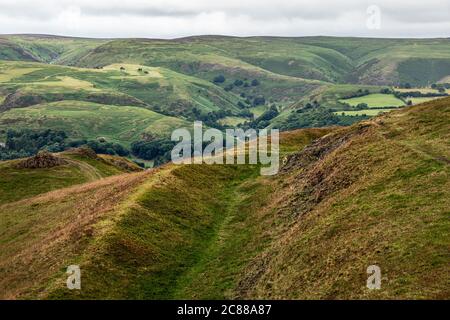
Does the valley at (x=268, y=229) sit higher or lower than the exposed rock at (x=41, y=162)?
higher

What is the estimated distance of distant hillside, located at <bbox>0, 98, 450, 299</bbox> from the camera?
132 ft

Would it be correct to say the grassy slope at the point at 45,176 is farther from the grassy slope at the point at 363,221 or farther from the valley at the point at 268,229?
the grassy slope at the point at 363,221

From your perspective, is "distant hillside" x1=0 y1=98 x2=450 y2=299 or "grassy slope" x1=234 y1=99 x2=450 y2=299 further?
"distant hillside" x1=0 y1=98 x2=450 y2=299

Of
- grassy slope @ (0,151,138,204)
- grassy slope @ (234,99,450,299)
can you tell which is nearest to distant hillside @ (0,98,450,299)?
grassy slope @ (234,99,450,299)

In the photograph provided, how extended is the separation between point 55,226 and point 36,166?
4750cm

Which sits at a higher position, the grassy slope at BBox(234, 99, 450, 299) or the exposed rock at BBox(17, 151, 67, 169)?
the grassy slope at BBox(234, 99, 450, 299)

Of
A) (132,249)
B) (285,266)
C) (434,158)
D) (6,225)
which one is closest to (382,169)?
(434,158)

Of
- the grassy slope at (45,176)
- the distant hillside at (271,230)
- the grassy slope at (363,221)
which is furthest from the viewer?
the grassy slope at (45,176)

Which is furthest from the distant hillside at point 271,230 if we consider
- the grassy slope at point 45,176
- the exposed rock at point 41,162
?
the exposed rock at point 41,162

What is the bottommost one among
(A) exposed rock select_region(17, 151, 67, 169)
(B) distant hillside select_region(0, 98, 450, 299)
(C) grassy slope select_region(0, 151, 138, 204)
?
(C) grassy slope select_region(0, 151, 138, 204)

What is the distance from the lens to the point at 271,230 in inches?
2255

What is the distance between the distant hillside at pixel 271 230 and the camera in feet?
132

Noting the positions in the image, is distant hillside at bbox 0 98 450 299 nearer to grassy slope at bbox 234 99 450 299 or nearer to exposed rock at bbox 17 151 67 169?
grassy slope at bbox 234 99 450 299

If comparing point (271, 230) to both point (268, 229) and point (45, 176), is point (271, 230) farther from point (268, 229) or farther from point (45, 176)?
point (45, 176)
